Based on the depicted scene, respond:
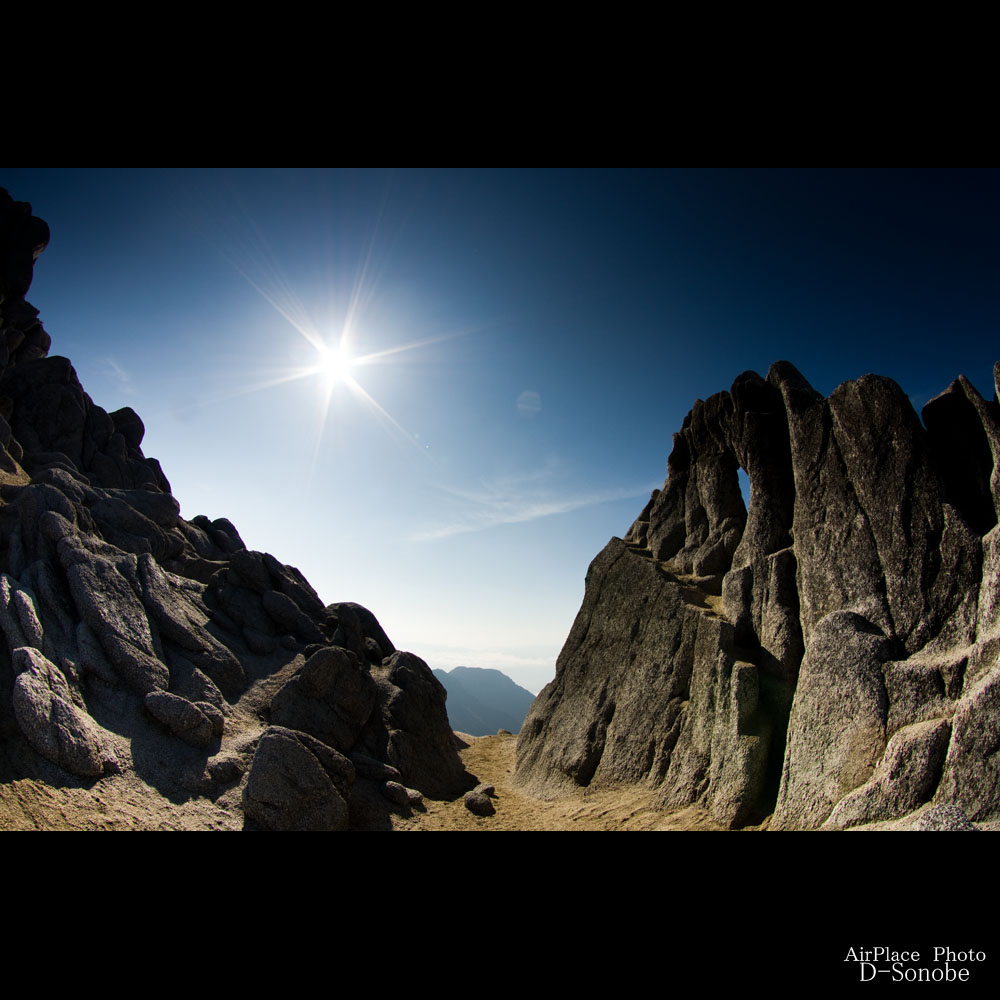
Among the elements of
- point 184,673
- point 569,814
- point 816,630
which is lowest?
point 569,814

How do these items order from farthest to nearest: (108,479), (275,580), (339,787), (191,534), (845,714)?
(108,479) → (191,534) → (275,580) → (339,787) → (845,714)

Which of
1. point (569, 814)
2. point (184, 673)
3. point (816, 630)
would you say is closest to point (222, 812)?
point (184, 673)

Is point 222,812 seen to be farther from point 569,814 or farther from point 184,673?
point 569,814

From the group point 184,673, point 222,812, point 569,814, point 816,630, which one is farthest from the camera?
point 184,673

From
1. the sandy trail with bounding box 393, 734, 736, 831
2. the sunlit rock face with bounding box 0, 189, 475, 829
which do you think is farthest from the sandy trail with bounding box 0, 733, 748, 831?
the sunlit rock face with bounding box 0, 189, 475, 829

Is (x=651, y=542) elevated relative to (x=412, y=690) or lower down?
elevated

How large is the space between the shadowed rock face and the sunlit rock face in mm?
10433

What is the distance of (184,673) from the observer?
24969 mm

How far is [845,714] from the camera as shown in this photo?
51.1 ft

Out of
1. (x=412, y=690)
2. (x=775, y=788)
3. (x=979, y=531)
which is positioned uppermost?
(x=979, y=531)

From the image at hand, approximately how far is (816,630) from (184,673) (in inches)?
1086
